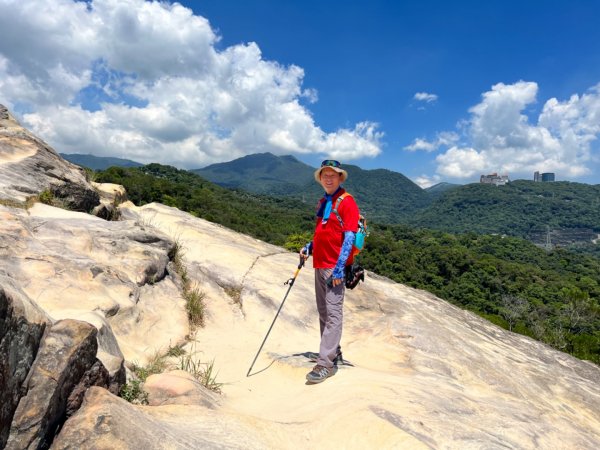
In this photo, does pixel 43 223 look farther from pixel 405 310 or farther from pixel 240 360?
pixel 405 310

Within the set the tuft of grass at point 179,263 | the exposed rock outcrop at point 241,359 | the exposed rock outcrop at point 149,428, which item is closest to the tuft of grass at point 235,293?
the exposed rock outcrop at point 241,359

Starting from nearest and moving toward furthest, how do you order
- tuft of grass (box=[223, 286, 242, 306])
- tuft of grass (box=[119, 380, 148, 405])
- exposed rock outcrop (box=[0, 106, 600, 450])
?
1. exposed rock outcrop (box=[0, 106, 600, 450])
2. tuft of grass (box=[119, 380, 148, 405])
3. tuft of grass (box=[223, 286, 242, 306])

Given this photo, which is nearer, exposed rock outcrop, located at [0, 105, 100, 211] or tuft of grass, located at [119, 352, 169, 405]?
tuft of grass, located at [119, 352, 169, 405]

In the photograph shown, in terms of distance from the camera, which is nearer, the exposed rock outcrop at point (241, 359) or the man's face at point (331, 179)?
the exposed rock outcrop at point (241, 359)

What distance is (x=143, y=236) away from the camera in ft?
26.2

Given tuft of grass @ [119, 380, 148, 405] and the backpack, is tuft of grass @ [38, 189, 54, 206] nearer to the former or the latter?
tuft of grass @ [119, 380, 148, 405]

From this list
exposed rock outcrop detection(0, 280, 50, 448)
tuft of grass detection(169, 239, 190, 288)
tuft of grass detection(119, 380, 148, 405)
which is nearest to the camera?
exposed rock outcrop detection(0, 280, 50, 448)

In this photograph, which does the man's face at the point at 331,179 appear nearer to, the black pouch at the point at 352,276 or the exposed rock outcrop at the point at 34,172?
the black pouch at the point at 352,276

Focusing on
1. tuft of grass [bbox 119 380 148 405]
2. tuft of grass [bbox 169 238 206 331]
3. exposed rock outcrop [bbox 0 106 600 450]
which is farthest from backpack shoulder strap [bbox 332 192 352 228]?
tuft of grass [bbox 169 238 206 331]

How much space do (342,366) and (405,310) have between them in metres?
4.13

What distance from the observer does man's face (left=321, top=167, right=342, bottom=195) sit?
5.56 m

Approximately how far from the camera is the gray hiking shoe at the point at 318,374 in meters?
5.05

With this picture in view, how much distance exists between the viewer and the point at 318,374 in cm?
510

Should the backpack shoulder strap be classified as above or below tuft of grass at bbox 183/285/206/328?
above
